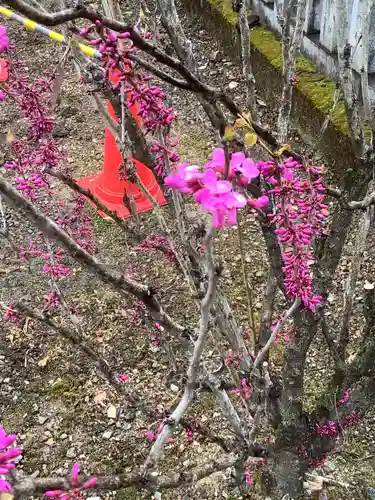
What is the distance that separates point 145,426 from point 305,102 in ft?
6.25

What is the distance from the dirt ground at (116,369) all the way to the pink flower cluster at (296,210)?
0.67m

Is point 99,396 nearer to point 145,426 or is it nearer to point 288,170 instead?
point 145,426

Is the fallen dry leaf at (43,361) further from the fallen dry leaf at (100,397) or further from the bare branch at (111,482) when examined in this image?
the bare branch at (111,482)

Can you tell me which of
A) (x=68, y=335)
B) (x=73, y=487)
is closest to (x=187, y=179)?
(x=73, y=487)

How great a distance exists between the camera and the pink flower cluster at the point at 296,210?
2.80 ft

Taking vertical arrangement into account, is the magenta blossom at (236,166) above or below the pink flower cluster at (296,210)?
below

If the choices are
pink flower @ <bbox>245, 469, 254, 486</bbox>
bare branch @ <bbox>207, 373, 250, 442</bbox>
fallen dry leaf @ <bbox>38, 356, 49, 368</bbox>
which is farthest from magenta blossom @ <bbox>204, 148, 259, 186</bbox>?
fallen dry leaf @ <bbox>38, 356, 49, 368</bbox>

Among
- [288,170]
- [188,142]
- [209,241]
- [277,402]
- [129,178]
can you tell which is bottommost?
[209,241]

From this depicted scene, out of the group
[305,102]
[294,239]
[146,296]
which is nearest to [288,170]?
[294,239]

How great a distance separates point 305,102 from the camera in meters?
3.09

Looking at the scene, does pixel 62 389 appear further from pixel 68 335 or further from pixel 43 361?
pixel 68 335

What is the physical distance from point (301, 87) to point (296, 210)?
2.37m

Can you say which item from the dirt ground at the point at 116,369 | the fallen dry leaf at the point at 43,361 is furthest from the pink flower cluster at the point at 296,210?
the fallen dry leaf at the point at 43,361

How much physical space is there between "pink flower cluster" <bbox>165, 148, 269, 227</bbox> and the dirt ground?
1.06m
